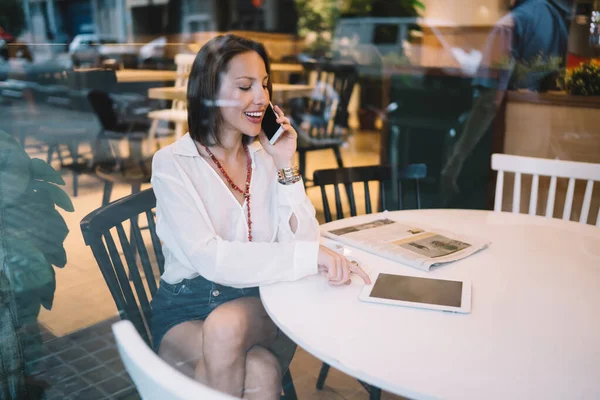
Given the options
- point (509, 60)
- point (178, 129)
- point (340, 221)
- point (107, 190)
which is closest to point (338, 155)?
point (509, 60)

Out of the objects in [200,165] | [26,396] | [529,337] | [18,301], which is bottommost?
[26,396]

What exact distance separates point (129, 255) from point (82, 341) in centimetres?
42

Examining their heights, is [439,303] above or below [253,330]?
above

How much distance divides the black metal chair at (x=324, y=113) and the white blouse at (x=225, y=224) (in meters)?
2.13

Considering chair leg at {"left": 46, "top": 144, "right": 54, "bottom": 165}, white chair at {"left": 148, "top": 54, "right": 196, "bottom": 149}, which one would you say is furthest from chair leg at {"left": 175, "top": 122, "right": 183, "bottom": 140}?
chair leg at {"left": 46, "top": 144, "right": 54, "bottom": 165}

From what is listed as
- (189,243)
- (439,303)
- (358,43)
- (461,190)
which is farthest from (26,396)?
(358,43)

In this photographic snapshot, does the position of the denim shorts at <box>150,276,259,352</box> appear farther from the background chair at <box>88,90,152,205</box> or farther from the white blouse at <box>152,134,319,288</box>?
the background chair at <box>88,90,152,205</box>

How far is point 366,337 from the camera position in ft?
3.06

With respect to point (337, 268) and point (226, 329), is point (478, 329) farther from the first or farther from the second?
point (226, 329)

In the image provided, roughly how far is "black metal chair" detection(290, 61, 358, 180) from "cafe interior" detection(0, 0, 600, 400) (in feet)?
1.18

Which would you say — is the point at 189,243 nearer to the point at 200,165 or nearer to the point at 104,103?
the point at 200,165

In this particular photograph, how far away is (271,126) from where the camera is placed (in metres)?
1.46

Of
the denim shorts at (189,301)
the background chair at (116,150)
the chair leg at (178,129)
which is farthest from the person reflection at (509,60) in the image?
the denim shorts at (189,301)

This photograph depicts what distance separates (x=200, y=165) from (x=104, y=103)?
937 millimetres
